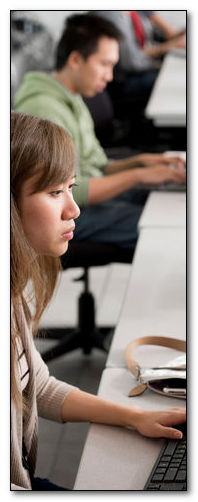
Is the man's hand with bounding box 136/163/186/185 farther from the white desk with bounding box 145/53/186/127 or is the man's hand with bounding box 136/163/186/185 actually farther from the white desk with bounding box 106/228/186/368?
the white desk with bounding box 145/53/186/127

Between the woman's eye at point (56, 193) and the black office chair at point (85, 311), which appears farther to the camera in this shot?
the black office chair at point (85, 311)

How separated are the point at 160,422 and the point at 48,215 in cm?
44

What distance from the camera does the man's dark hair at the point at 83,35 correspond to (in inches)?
80.4

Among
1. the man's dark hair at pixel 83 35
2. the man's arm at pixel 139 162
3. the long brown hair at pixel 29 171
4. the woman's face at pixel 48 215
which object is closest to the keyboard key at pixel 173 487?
the long brown hair at pixel 29 171

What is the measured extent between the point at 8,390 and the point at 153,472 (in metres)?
0.29

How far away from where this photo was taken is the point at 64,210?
1689 mm

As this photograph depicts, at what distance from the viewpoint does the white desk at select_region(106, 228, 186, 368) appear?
194 centimetres

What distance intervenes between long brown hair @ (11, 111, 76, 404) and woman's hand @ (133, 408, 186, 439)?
0.80ft

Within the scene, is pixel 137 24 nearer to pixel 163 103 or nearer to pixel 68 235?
pixel 68 235

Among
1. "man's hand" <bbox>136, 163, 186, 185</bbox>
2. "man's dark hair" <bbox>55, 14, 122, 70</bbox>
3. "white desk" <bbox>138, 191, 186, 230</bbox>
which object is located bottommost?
"white desk" <bbox>138, 191, 186, 230</bbox>

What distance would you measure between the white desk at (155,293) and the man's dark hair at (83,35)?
18.1 inches

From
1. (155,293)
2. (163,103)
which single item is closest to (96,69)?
(155,293)

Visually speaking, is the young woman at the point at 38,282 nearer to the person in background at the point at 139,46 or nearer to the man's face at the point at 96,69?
the person in background at the point at 139,46

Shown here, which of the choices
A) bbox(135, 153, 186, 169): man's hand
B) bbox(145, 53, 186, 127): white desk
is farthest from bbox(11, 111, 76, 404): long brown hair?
bbox(145, 53, 186, 127): white desk
